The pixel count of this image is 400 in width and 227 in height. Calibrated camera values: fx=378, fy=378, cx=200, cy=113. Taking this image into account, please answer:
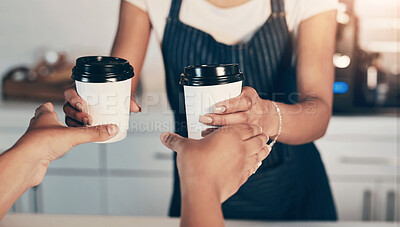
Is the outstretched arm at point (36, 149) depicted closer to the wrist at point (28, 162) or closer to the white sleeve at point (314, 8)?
the wrist at point (28, 162)

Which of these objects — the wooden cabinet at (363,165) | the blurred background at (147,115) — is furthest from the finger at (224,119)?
the wooden cabinet at (363,165)

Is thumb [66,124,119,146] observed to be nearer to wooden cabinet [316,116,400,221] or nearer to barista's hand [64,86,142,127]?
barista's hand [64,86,142,127]

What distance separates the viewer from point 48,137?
0.48 metres

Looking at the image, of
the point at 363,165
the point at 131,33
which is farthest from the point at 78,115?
the point at 363,165

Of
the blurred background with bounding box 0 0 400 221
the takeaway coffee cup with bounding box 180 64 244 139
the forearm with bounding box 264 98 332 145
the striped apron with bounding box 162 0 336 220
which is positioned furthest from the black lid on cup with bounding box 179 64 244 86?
the blurred background with bounding box 0 0 400 221

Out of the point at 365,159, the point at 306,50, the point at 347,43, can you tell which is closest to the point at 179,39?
the point at 306,50

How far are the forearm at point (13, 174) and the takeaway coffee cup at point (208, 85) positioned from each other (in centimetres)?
21

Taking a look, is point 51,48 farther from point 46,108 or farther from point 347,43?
point 347,43

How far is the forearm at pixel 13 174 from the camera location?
1.48ft

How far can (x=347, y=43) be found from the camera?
3.37ft

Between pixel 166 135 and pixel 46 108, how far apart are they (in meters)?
0.17

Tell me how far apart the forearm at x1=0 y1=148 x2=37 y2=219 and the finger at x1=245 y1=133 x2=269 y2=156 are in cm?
27

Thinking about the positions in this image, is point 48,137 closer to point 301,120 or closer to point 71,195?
point 301,120

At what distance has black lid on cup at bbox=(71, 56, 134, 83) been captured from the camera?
0.45 m
